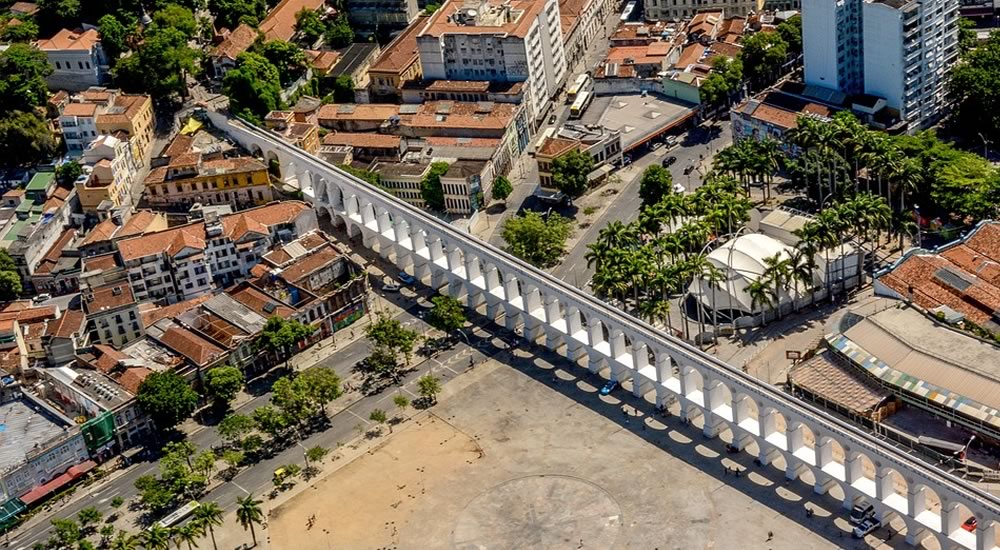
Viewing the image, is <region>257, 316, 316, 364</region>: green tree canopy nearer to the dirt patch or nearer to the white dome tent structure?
the dirt patch

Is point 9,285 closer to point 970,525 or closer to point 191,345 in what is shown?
point 191,345

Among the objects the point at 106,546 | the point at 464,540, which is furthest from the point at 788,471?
the point at 106,546

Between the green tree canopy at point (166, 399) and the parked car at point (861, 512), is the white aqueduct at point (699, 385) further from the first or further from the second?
the green tree canopy at point (166, 399)

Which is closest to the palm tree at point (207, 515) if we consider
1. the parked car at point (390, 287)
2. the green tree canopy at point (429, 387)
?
the green tree canopy at point (429, 387)

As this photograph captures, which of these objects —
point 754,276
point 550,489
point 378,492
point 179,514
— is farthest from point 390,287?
point 550,489

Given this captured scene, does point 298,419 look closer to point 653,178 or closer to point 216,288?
point 216,288

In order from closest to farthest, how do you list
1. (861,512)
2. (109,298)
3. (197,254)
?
1. (861,512)
2. (109,298)
3. (197,254)
